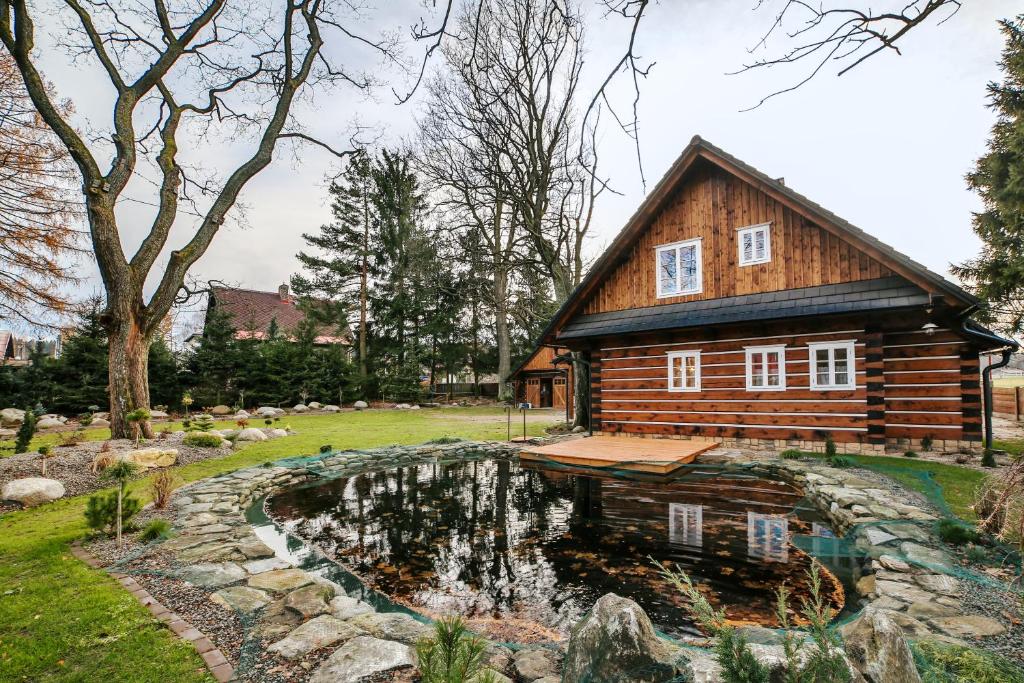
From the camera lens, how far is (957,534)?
4.18 metres

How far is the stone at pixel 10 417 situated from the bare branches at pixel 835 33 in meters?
20.7

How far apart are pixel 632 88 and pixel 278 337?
2688cm

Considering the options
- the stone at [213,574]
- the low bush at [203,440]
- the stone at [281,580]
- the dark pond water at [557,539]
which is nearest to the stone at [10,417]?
the low bush at [203,440]

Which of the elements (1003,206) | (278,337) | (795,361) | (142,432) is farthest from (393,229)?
(1003,206)

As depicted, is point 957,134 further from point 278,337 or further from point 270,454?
point 278,337

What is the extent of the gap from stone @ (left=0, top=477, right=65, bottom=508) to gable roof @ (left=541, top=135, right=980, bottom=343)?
380 inches

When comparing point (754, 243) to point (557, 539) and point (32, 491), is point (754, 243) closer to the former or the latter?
point (557, 539)

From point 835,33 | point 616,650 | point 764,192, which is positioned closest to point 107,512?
point 616,650

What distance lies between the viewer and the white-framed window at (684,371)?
11.4 metres

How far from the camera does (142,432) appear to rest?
33.6 feet

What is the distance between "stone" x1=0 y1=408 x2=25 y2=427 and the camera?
14.4 metres

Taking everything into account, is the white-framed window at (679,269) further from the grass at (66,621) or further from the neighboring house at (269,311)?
the neighboring house at (269,311)

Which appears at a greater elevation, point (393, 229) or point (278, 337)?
point (393, 229)

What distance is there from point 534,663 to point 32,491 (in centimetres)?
769
